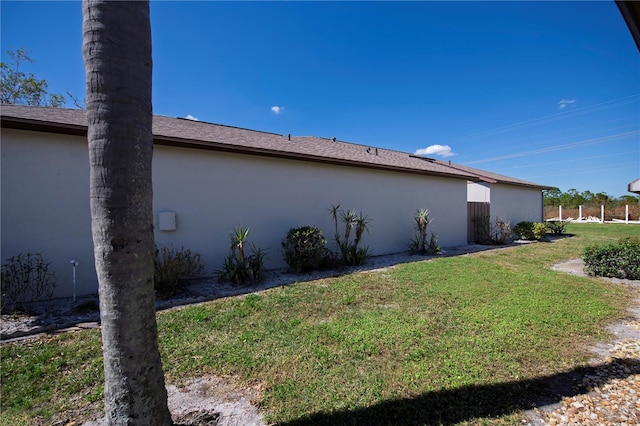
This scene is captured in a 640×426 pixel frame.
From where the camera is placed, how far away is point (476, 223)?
13719 mm

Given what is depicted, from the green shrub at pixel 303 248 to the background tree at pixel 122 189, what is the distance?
550cm

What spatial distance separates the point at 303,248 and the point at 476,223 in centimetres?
1043

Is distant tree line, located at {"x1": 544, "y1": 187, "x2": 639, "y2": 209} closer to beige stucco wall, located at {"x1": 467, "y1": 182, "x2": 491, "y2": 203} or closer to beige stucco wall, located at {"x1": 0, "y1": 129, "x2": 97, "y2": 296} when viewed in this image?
beige stucco wall, located at {"x1": 467, "y1": 182, "x2": 491, "y2": 203}

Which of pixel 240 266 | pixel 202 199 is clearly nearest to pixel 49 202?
pixel 202 199

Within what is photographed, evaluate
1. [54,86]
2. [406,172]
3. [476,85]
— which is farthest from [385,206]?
[54,86]

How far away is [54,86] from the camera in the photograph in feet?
51.7

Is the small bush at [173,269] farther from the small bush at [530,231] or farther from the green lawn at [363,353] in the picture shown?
the small bush at [530,231]

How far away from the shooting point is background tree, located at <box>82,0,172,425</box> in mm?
1567

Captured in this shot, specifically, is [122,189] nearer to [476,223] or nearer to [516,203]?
[476,223]

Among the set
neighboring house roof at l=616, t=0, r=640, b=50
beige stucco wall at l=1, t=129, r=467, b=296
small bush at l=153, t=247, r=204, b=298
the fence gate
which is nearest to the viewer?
neighboring house roof at l=616, t=0, r=640, b=50

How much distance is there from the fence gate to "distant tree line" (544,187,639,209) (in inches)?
768

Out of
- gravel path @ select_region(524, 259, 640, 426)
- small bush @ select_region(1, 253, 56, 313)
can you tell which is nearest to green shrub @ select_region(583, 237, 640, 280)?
gravel path @ select_region(524, 259, 640, 426)

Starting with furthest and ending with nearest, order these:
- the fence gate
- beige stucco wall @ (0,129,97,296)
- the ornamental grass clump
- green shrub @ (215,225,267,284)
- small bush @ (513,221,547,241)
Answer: small bush @ (513,221,547,241), the fence gate, the ornamental grass clump, green shrub @ (215,225,267,284), beige stucco wall @ (0,129,97,296)

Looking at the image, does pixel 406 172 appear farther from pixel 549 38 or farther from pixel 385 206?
pixel 549 38
